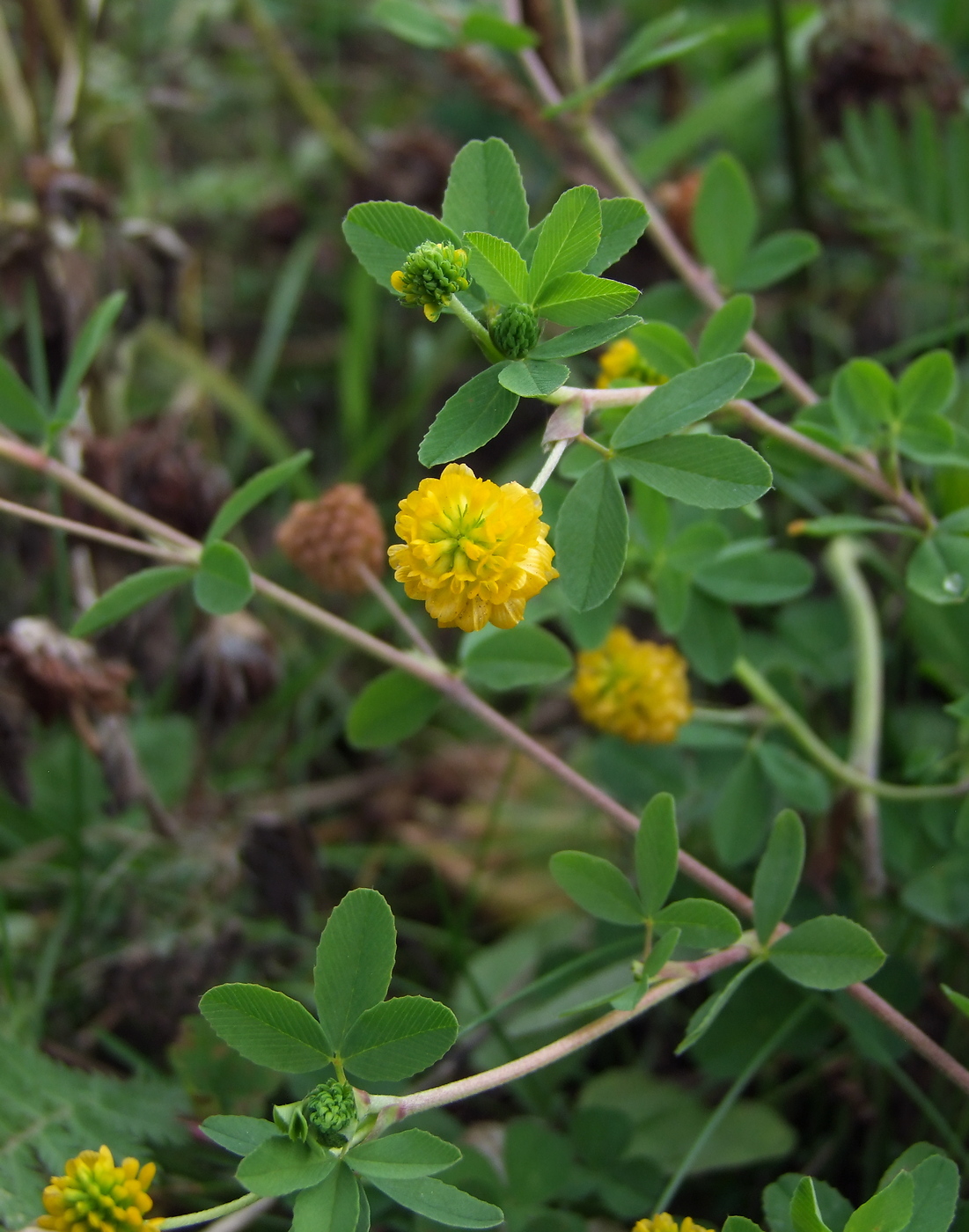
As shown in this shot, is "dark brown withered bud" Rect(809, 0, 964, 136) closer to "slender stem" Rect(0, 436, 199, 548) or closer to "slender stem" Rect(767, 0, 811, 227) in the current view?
"slender stem" Rect(767, 0, 811, 227)

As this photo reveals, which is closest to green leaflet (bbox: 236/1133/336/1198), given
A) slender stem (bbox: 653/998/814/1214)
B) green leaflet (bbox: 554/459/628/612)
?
slender stem (bbox: 653/998/814/1214)

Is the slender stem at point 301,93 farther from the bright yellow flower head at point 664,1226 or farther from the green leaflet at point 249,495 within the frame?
the bright yellow flower head at point 664,1226

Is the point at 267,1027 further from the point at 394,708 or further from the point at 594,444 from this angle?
the point at 594,444

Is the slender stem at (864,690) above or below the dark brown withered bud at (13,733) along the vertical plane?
below

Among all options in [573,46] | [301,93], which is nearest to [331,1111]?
[573,46]

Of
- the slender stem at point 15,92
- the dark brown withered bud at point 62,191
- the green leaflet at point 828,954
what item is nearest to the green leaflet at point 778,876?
the green leaflet at point 828,954

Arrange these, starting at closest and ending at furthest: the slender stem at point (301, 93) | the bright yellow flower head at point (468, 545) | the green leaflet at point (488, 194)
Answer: the bright yellow flower head at point (468, 545)
the green leaflet at point (488, 194)
the slender stem at point (301, 93)

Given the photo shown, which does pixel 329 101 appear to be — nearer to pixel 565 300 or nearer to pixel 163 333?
pixel 163 333
